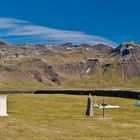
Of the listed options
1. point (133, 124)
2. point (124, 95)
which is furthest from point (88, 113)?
point (124, 95)

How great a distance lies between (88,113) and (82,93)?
6693 cm

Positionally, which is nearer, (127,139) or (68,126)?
(127,139)

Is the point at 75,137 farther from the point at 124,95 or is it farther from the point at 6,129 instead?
the point at 124,95

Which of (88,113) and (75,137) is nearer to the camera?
(75,137)

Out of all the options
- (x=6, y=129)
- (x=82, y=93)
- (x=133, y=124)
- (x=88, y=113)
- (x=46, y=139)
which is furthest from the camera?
(x=82, y=93)

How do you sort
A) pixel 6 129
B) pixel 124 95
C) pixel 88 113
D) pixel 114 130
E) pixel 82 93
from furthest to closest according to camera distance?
1. pixel 82 93
2. pixel 124 95
3. pixel 88 113
4. pixel 114 130
5. pixel 6 129

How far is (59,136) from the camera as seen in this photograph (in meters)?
34.7

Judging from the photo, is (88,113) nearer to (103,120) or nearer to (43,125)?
(103,120)

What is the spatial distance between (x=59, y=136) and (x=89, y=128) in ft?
19.5

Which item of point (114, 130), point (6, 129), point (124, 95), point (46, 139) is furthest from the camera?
point (124, 95)

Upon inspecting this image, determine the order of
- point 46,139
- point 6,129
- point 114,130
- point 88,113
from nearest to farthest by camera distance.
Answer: point 46,139, point 6,129, point 114,130, point 88,113

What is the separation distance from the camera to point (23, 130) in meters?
36.2

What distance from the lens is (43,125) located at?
4056cm

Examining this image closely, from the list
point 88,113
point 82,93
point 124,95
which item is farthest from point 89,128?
point 82,93
